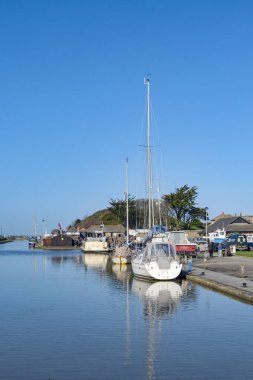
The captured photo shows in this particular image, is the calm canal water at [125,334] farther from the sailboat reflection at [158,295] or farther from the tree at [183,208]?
the tree at [183,208]

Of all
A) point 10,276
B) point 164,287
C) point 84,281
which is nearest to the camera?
point 164,287

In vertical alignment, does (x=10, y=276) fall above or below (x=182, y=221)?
below

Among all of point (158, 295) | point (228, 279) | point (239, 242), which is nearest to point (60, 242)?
point (239, 242)

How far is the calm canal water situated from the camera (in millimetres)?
19219

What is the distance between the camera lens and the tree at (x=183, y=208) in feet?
466

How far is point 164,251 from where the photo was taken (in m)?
48.9

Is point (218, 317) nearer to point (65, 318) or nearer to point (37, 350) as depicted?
point (65, 318)

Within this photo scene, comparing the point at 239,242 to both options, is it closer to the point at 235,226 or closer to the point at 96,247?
the point at 235,226

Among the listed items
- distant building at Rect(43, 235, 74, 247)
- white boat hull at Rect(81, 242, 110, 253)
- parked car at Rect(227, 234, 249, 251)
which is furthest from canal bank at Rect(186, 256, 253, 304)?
distant building at Rect(43, 235, 74, 247)

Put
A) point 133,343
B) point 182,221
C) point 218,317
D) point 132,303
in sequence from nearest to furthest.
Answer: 1. point 133,343
2. point 218,317
3. point 132,303
4. point 182,221

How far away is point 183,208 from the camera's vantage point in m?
143

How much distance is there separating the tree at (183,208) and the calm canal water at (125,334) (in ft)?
323

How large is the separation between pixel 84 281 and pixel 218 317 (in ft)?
82.1

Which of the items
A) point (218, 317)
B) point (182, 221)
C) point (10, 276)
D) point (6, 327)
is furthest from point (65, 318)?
point (182, 221)
